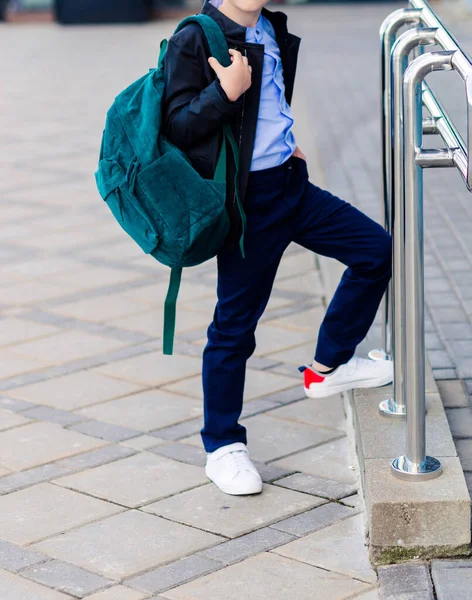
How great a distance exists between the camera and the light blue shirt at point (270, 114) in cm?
291

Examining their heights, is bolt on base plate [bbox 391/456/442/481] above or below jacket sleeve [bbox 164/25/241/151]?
below

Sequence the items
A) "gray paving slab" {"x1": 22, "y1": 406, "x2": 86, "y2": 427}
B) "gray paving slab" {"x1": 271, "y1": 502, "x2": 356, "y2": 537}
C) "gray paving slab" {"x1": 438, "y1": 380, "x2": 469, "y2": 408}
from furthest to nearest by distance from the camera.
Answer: "gray paving slab" {"x1": 22, "y1": 406, "x2": 86, "y2": 427}, "gray paving slab" {"x1": 438, "y1": 380, "x2": 469, "y2": 408}, "gray paving slab" {"x1": 271, "y1": 502, "x2": 356, "y2": 537}

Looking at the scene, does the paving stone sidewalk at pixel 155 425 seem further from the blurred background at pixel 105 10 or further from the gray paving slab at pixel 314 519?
the blurred background at pixel 105 10

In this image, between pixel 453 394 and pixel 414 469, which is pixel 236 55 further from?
pixel 453 394

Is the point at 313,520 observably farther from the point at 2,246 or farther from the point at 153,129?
the point at 2,246

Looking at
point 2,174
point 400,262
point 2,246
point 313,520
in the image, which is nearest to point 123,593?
point 313,520

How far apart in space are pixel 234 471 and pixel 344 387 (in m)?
0.55

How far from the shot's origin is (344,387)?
3.45 metres

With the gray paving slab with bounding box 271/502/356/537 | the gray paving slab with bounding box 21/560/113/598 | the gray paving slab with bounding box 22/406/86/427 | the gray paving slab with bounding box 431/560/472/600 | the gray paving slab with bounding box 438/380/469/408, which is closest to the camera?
the gray paving slab with bounding box 431/560/472/600

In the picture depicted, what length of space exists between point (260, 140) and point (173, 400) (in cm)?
122

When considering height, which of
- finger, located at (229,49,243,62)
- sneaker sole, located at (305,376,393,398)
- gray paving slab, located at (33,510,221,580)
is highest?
finger, located at (229,49,243,62)

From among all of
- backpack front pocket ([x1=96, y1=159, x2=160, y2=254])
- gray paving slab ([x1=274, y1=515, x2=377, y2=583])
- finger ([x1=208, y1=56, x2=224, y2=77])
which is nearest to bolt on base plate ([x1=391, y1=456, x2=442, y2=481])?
gray paving slab ([x1=274, y1=515, x2=377, y2=583])

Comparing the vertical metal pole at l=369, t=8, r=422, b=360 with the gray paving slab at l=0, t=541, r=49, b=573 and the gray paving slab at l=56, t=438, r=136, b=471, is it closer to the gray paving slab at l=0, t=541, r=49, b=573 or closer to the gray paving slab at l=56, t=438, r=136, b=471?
the gray paving slab at l=56, t=438, r=136, b=471

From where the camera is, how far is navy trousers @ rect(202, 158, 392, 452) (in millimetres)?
2977
